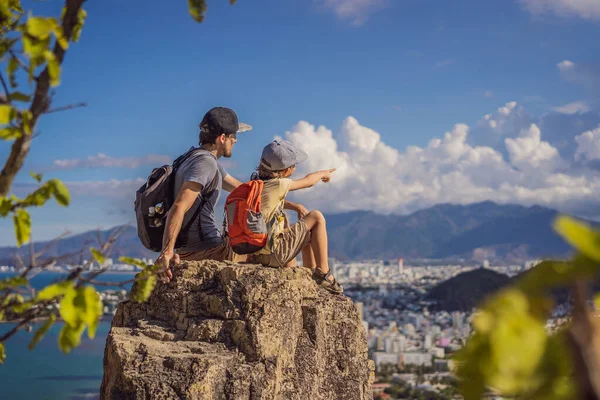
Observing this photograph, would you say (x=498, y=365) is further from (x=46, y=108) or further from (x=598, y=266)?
(x=46, y=108)

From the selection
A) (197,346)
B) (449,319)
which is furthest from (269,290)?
(449,319)

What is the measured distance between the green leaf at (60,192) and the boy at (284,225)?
2.45m

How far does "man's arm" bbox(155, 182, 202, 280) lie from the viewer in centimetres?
405

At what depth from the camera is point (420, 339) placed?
45562 millimetres

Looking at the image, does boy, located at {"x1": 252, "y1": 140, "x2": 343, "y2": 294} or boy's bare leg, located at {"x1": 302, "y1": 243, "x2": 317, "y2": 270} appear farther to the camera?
boy's bare leg, located at {"x1": 302, "y1": 243, "x2": 317, "y2": 270}

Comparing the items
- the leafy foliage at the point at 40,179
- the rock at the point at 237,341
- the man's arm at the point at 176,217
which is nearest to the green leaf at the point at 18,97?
the leafy foliage at the point at 40,179

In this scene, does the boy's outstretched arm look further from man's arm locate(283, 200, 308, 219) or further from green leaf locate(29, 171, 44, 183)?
green leaf locate(29, 171, 44, 183)

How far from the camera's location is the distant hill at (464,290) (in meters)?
53.6

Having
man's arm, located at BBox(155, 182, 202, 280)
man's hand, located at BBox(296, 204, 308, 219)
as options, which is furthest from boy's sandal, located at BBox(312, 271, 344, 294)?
man's arm, located at BBox(155, 182, 202, 280)

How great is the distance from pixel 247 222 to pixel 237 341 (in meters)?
0.78

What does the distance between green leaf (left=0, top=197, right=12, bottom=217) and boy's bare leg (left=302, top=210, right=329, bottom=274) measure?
270 cm

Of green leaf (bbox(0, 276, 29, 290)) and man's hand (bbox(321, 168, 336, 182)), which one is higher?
man's hand (bbox(321, 168, 336, 182))

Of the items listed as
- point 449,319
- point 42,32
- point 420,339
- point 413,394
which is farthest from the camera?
point 449,319

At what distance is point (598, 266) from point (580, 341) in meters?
0.11
